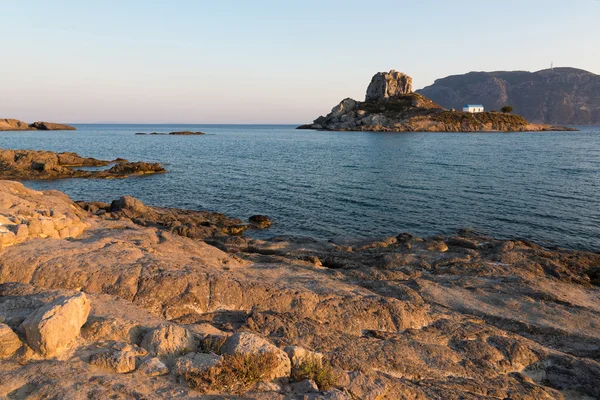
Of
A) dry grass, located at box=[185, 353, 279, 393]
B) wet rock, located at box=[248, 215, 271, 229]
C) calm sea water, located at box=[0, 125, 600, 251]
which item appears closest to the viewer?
dry grass, located at box=[185, 353, 279, 393]

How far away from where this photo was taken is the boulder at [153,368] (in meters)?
7.91

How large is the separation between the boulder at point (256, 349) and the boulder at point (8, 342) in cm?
461

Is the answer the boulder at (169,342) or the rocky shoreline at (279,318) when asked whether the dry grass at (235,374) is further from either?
the boulder at (169,342)

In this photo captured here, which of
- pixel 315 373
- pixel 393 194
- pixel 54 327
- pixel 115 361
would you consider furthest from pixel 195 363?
pixel 393 194

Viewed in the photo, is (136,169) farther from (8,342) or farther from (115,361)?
(115,361)

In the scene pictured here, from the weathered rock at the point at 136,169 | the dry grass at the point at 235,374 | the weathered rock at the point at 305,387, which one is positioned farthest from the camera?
the weathered rock at the point at 136,169

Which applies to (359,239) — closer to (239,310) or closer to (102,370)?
(239,310)

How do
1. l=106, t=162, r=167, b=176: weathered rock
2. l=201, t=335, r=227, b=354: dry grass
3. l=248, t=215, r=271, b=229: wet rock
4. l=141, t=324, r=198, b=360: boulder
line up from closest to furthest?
l=141, t=324, r=198, b=360: boulder → l=201, t=335, r=227, b=354: dry grass → l=248, t=215, r=271, b=229: wet rock → l=106, t=162, r=167, b=176: weathered rock

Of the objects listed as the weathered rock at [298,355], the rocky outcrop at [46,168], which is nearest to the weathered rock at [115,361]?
the weathered rock at [298,355]

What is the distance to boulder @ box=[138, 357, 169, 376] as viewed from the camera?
7908 millimetres

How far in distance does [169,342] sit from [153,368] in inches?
32.5

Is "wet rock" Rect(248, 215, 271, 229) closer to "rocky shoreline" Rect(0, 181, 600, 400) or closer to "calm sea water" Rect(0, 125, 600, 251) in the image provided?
"calm sea water" Rect(0, 125, 600, 251)

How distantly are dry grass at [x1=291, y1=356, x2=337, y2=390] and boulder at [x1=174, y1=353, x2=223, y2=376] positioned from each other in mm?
1794

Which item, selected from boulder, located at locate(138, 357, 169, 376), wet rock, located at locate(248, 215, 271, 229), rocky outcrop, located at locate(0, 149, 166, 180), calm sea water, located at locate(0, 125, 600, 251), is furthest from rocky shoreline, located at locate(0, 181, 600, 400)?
rocky outcrop, located at locate(0, 149, 166, 180)
